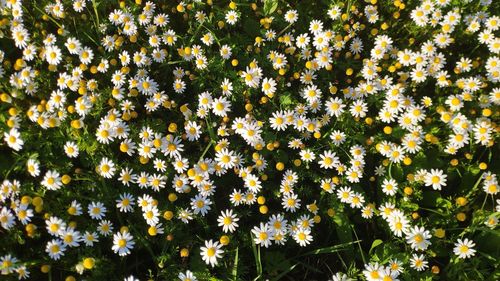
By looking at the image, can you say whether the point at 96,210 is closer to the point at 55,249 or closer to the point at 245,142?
the point at 55,249

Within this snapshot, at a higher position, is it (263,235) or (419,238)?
(263,235)

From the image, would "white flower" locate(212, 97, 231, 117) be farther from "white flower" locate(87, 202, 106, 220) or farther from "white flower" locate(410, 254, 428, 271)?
"white flower" locate(410, 254, 428, 271)

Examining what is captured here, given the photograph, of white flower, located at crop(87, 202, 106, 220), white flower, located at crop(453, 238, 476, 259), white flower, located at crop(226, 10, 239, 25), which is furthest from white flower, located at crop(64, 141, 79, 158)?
white flower, located at crop(453, 238, 476, 259)

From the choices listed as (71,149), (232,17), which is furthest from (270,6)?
(71,149)

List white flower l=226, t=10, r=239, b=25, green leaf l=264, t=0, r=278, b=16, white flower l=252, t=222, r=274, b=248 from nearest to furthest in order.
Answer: white flower l=252, t=222, r=274, b=248
white flower l=226, t=10, r=239, b=25
green leaf l=264, t=0, r=278, b=16

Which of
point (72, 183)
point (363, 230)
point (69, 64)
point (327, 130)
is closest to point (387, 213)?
point (363, 230)

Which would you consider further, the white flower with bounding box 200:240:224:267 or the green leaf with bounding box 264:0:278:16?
the green leaf with bounding box 264:0:278:16
